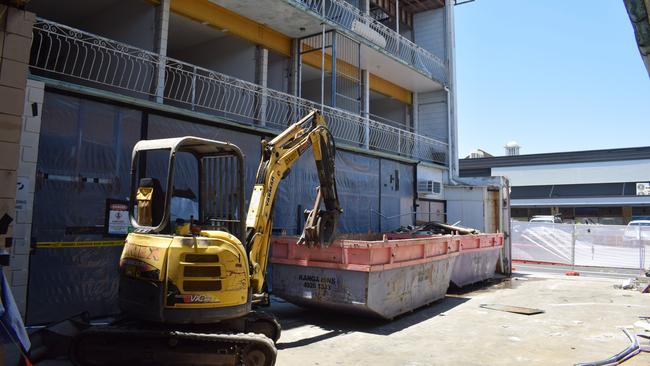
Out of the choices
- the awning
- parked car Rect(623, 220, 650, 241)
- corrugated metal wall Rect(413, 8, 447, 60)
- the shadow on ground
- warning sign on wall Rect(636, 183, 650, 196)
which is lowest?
the shadow on ground

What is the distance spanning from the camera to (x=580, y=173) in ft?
122

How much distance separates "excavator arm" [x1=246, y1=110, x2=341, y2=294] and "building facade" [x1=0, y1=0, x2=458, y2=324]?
2.96 metres

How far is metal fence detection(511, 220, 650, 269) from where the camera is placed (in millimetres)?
17984

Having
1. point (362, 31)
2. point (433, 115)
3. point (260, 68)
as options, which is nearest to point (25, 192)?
point (260, 68)

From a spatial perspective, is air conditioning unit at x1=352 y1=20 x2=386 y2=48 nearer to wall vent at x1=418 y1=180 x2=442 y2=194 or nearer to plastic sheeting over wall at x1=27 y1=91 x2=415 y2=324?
wall vent at x1=418 y1=180 x2=442 y2=194

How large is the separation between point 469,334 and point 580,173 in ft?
115

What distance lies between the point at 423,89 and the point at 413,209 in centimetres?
725

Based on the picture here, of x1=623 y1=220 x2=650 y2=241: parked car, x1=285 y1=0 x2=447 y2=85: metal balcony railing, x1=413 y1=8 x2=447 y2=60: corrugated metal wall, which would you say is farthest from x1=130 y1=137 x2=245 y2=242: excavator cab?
x1=623 y1=220 x2=650 y2=241: parked car

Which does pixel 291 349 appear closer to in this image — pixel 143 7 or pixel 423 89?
pixel 143 7

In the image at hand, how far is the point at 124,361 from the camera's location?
5.07m

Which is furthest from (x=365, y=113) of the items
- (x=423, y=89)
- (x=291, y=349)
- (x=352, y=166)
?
(x=291, y=349)

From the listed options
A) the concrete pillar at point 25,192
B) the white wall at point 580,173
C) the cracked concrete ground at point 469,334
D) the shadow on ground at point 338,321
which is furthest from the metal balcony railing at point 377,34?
the white wall at point 580,173

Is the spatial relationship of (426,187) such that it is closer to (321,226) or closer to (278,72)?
(278,72)

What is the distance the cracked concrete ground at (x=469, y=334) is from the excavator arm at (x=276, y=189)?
1504 mm
